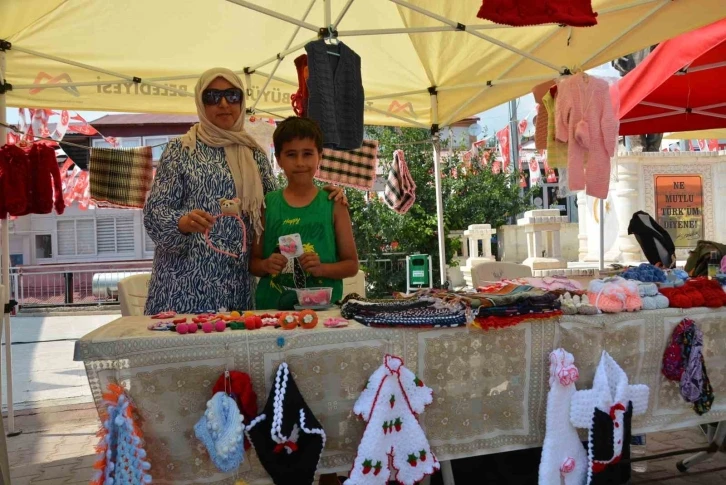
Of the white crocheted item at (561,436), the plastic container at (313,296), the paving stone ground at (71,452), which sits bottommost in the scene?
the paving stone ground at (71,452)

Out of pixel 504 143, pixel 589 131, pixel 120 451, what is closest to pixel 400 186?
pixel 589 131

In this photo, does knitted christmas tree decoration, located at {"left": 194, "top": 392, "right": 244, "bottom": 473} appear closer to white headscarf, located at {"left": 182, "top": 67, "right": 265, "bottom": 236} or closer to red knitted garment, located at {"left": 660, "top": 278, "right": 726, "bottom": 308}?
white headscarf, located at {"left": 182, "top": 67, "right": 265, "bottom": 236}

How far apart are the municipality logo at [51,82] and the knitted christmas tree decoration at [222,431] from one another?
409cm

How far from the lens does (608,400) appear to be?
2.32 m

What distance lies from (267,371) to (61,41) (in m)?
4.16

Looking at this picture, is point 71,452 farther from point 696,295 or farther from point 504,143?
point 504,143

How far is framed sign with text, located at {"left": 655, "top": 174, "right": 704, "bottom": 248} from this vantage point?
43.1ft

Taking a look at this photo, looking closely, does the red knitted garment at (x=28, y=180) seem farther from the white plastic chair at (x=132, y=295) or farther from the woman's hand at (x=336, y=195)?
the woman's hand at (x=336, y=195)

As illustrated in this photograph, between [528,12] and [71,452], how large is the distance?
375 cm

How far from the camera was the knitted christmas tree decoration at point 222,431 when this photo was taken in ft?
6.22

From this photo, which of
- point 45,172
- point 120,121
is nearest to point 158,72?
point 45,172

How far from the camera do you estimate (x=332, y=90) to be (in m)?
3.69

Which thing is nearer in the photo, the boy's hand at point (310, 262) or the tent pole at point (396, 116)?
the boy's hand at point (310, 262)

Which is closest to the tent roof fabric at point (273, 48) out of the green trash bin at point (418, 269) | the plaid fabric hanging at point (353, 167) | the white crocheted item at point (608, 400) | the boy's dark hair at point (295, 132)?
the plaid fabric hanging at point (353, 167)
